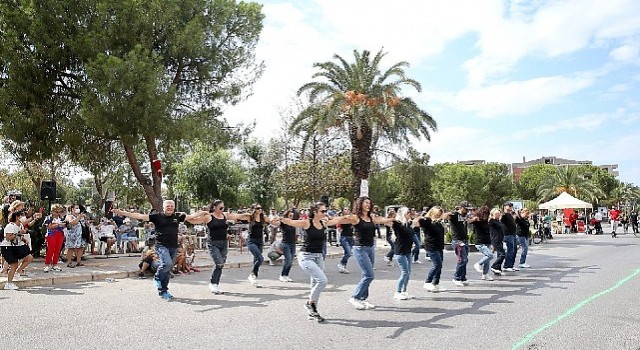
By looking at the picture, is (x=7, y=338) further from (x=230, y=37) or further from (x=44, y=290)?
(x=230, y=37)

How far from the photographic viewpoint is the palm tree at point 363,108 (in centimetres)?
2566

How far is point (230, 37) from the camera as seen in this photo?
23250 mm

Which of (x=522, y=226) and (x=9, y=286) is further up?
(x=522, y=226)

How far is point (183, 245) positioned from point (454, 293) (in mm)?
7164

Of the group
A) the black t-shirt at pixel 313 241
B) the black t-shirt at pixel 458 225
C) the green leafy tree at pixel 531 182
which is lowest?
the black t-shirt at pixel 313 241

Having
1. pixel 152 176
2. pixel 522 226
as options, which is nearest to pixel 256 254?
pixel 522 226

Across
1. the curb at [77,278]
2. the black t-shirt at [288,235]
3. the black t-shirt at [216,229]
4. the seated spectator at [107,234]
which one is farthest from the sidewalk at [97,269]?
the black t-shirt at [216,229]

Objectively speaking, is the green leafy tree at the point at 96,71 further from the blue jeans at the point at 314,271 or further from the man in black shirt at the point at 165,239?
the blue jeans at the point at 314,271

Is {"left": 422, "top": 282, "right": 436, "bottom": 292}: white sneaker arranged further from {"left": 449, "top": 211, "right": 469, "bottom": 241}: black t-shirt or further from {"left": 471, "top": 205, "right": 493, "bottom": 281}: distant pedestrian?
{"left": 471, "top": 205, "right": 493, "bottom": 281}: distant pedestrian

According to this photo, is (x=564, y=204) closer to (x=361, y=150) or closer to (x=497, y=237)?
(x=361, y=150)

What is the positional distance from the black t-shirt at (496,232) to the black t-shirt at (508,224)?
284 mm

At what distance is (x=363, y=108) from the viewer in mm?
25391

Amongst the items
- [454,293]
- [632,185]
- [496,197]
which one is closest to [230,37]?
[454,293]

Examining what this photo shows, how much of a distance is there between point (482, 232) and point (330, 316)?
544 centimetres
